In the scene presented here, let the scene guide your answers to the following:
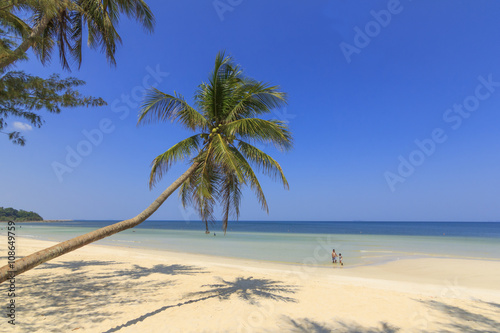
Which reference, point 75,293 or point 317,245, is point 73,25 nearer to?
point 75,293

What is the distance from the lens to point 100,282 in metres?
7.96

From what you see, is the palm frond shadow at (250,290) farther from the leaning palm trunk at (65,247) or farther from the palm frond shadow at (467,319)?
the leaning palm trunk at (65,247)

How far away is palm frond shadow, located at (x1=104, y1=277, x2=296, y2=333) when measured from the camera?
6532mm

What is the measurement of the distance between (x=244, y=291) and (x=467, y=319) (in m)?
5.02

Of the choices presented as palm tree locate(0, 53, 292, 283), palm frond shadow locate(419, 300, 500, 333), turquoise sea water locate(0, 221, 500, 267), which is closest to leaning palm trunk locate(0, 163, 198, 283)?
palm tree locate(0, 53, 292, 283)

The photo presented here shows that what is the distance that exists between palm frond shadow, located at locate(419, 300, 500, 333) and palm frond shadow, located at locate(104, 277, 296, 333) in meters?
3.24

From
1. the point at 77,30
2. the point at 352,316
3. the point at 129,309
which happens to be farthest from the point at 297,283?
the point at 77,30

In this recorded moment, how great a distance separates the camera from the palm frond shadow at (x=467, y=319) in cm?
493

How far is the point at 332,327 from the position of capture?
4883mm

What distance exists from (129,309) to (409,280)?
11.1 metres


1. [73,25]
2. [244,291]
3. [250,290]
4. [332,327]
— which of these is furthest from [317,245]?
[73,25]

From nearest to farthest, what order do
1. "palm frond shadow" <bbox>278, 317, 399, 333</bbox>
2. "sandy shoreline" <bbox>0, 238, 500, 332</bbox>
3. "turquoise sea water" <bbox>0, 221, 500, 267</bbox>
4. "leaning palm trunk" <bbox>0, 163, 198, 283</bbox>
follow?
"leaning palm trunk" <bbox>0, 163, 198, 283</bbox>
"palm frond shadow" <bbox>278, 317, 399, 333</bbox>
"sandy shoreline" <bbox>0, 238, 500, 332</bbox>
"turquoise sea water" <bbox>0, 221, 500, 267</bbox>

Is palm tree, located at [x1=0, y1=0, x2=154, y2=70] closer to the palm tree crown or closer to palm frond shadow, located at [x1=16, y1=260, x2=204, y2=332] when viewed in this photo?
the palm tree crown

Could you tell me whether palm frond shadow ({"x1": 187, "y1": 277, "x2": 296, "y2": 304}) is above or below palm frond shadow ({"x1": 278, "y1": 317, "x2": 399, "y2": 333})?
below
